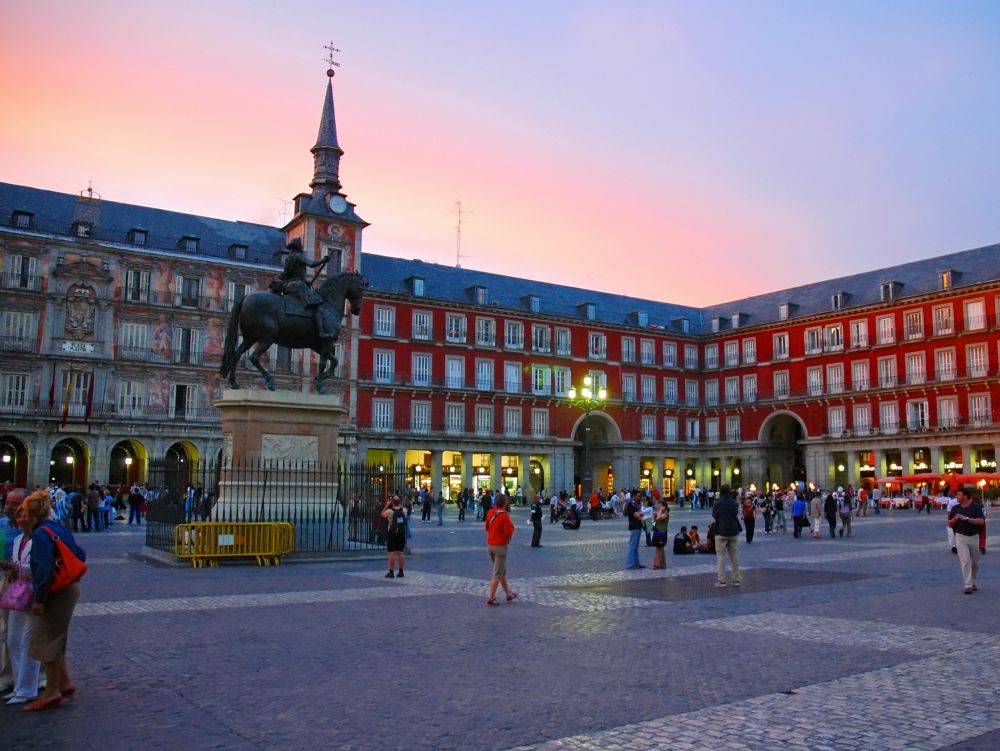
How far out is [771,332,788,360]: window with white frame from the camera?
6512cm

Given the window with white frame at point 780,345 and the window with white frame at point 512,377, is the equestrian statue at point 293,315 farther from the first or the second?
the window with white frame at point 780,345

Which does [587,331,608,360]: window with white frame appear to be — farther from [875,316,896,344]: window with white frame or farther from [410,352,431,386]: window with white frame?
[875,316,896,344]: window with white frame

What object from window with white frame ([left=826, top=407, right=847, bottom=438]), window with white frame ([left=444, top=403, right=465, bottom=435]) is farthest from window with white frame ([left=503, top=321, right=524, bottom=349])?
window with white frame ([left=826, top=407, right=847, bottom=438])

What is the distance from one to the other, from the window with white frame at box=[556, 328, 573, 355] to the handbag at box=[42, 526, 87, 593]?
5813cm

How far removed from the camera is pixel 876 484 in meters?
54.4

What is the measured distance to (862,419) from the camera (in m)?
60.2

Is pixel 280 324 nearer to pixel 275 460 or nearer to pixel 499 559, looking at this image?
pixel 275 460

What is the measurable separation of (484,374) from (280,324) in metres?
42.0

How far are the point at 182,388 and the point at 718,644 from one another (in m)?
46.8

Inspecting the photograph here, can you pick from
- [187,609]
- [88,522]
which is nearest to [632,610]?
[187,609]

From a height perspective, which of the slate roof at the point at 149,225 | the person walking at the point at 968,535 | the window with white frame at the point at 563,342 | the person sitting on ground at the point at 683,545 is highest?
the slate roof at the point at 149,225

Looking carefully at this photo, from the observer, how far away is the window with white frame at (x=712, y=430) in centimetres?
6969

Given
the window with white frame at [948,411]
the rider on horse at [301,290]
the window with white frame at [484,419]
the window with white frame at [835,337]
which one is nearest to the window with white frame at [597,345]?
the window with white frame at [484,419]

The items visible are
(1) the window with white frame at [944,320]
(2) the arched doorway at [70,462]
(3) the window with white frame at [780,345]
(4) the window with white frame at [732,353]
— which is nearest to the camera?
(2) the arched doorway at [70,462]
